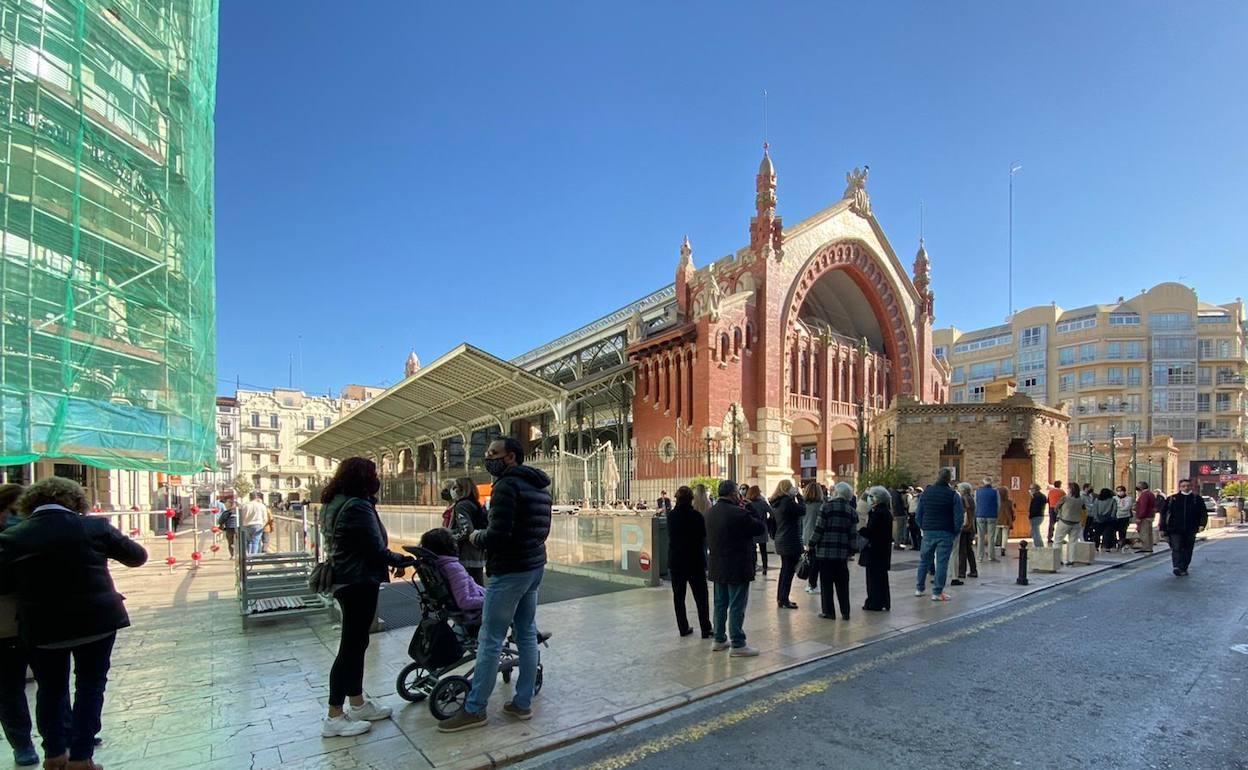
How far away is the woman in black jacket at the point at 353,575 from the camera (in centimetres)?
425

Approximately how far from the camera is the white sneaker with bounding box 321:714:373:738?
4.22 metres

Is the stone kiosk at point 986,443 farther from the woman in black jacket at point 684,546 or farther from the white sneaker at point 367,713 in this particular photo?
the white sneaker at point 367,713

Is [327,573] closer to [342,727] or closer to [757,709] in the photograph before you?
[342,727]

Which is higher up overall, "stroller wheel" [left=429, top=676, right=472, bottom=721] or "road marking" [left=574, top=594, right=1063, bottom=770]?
"stroller wheel" [left=429, top=676, right=472, bottom=721]

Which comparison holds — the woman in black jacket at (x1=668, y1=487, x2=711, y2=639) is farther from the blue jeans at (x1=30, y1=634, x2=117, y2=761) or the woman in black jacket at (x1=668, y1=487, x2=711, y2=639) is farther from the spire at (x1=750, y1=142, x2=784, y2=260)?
the spire at (x1=750, y1=142, x2=784, y2=260)

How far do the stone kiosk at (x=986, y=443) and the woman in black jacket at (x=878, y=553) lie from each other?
464 inches

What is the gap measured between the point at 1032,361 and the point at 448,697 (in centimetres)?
7322

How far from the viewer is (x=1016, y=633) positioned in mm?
7008

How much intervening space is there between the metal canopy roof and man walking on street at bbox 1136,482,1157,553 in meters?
17.1

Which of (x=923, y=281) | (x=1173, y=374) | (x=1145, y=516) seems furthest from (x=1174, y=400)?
(x=1145, y=516)

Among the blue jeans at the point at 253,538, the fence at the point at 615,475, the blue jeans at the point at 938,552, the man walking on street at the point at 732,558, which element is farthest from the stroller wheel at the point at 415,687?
the blue jeans at the point at 253,538

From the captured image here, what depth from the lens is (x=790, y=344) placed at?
2917 centimetres

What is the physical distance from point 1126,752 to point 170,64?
64.7ft

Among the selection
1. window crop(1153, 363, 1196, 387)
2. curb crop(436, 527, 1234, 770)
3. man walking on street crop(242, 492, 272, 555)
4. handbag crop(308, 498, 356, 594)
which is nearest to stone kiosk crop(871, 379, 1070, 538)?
curb crop(436, 527, 1234, 770)
